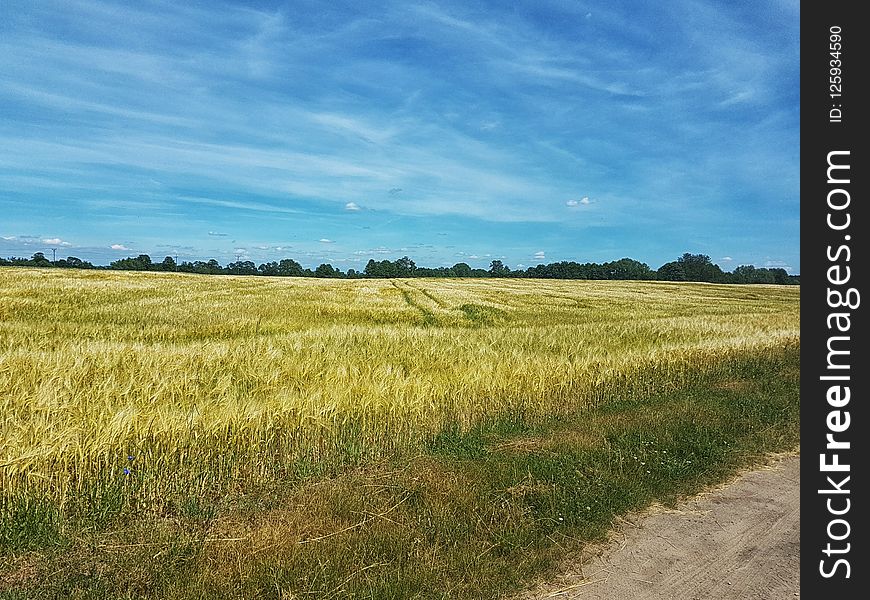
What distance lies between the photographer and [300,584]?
334 centimetres

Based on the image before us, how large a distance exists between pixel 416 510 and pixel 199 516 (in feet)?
6.01

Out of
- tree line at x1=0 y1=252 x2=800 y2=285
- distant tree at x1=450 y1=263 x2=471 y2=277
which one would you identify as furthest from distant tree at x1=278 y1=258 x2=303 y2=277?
distant tree at x1=450 y1=263 x2=471 y2=277

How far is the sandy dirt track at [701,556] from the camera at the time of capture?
3443 mm

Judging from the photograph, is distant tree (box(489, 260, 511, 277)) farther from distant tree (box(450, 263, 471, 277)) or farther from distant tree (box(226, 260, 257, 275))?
distant tree (box(226, 260, 257, 275))

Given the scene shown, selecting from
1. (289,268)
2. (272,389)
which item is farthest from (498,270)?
(272,389)

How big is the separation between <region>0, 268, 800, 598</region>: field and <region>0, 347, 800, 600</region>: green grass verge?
0.02 metres

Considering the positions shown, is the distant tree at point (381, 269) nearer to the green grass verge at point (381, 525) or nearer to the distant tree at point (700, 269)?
the distant tree at point (700, 269)

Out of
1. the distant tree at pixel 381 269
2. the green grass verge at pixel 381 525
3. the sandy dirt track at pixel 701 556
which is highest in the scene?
the distant tree at pixel 381 269

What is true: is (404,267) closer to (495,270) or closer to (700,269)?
(495,270)

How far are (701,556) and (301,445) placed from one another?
403cm

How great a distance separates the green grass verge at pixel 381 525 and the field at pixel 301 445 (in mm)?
20

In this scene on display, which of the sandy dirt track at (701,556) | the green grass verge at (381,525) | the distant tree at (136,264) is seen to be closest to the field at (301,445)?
the green grass verge at (381,525)
